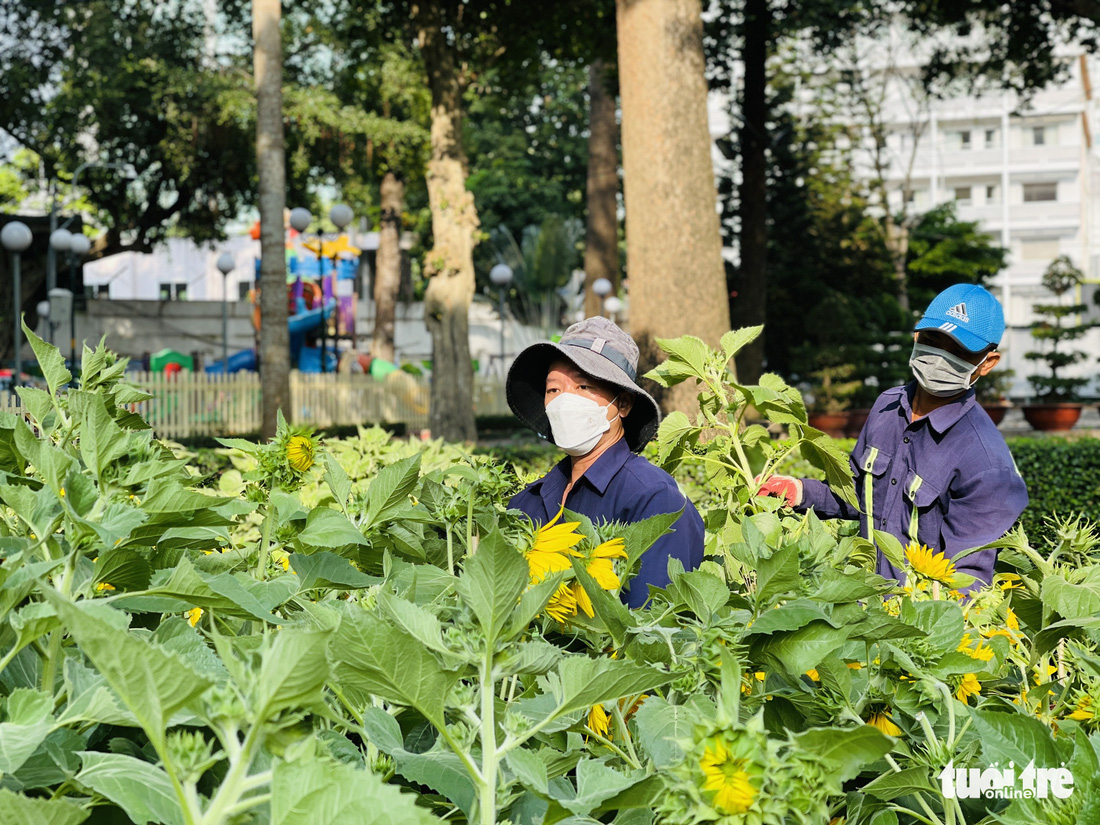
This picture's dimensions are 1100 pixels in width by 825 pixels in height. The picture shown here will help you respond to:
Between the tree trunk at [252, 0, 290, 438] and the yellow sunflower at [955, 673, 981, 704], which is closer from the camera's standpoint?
the yellow sunflower at [955, 673, 981, 704]

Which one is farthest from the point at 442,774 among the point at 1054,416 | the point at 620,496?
the point at 1054,416

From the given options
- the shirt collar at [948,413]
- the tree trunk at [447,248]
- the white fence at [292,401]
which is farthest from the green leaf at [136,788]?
the white fence at [292,401]

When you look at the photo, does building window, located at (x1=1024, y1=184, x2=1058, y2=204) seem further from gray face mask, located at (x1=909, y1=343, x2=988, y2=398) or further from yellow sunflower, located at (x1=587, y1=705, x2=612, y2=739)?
yellow sunflower, located at (x1=587, y1=705, x2=612, y2=739)

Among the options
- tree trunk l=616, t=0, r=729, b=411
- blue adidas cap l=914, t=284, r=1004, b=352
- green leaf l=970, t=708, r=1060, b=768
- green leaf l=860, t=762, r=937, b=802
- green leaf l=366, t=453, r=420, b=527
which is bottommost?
green leaf l=860, t=762, r=937, b=802

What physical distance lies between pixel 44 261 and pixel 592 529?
27.6m

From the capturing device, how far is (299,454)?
1.22 m

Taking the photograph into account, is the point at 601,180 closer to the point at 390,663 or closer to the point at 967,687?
the point at 967,687

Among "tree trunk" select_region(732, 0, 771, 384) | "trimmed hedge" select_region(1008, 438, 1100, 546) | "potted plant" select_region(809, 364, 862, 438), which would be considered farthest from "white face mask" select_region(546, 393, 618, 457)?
"potted plant" select_region(809, 364, 862, 438)

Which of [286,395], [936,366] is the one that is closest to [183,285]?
[286,395]

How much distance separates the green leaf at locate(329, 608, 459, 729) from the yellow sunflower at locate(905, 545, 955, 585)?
0.74 metres

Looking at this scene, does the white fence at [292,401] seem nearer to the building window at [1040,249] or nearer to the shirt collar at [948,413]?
the shirt collar at [948,413]

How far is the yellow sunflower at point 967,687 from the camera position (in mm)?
939

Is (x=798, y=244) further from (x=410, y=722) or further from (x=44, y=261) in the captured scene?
(x=410, y=722)

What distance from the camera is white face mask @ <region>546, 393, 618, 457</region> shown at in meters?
2.48
